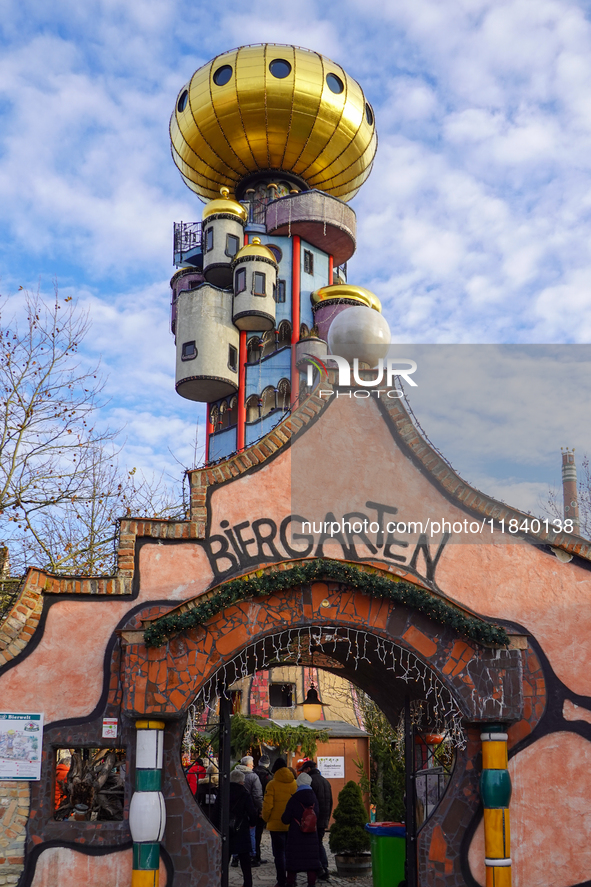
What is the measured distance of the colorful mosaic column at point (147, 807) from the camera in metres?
8.45

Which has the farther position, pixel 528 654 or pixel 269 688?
pixel 269 688

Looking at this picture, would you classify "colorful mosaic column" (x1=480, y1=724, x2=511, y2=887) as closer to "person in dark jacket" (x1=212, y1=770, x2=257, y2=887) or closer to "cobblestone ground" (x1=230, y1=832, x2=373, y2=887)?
"person in dark jacket" (x1=212, y1=770, x2=257, y2=887)

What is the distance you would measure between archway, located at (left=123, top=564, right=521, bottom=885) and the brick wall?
61.1 inches

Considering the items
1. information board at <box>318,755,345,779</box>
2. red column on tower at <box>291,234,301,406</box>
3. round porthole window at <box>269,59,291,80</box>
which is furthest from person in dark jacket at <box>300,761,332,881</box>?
round porthole window at <box>269,59,291,80</box>

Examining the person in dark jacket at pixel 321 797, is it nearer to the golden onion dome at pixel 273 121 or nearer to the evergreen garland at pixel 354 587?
the evergreen garland at pixel 354 587

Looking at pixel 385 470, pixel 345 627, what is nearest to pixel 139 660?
pixel 345 627

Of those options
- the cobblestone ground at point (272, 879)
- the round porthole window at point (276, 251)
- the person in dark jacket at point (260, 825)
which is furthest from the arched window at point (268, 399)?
the cobblestone ground at point (272, 879)

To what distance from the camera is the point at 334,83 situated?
34.1 metres

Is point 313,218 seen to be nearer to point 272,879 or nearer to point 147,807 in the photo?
point 272,879

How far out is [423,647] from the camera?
913cm

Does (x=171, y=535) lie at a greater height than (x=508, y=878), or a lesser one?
greater

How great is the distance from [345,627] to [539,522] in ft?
10.2

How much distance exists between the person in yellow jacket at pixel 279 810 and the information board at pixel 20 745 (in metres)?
3.68

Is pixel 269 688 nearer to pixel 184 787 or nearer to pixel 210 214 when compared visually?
pixel 210 214
